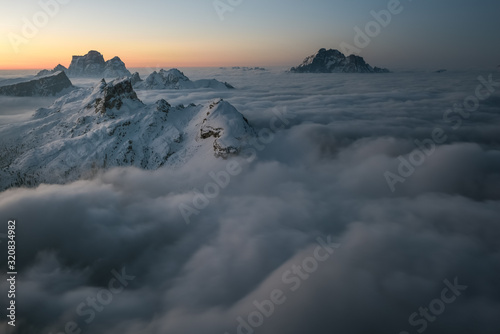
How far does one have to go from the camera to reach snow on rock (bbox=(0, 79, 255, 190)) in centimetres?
7338

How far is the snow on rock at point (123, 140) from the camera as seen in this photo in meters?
73.4

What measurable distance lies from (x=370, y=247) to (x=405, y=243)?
321 inches

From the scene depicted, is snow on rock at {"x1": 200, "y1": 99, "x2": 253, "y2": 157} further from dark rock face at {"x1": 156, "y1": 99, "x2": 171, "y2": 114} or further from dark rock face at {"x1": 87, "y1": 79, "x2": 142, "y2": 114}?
dark rock face at {"x1": 87, "y1": 79, "x2": 142, "y2": 114}

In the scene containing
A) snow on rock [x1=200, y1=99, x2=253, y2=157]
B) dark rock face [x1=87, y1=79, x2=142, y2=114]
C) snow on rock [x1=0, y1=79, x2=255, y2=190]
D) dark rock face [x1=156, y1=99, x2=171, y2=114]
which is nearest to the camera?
snow on rock [x1=200, y1=99, x2=253, y2=157]

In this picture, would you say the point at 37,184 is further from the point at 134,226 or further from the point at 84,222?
the point at 134,226

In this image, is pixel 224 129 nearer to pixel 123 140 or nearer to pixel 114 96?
pixel 123 140

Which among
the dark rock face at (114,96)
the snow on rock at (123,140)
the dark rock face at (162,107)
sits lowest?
the snow on rock at (123,140)

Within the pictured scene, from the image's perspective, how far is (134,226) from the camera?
55281mm

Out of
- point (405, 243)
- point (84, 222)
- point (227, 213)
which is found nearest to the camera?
point (405, 243)

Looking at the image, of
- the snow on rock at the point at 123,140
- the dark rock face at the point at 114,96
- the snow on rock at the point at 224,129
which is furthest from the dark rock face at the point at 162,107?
the snow on rock at the point at 224,129

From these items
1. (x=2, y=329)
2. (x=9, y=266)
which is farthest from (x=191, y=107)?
(x=2, y=329)

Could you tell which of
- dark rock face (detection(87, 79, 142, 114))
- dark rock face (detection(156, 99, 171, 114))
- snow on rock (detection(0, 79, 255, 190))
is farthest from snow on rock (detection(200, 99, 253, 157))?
dark rock face (detection(87, 79, 142, 114))

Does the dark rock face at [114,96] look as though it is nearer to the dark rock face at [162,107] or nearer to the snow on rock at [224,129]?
the dark rock face at [162,107]

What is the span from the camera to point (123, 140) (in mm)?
84188
